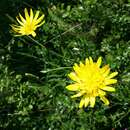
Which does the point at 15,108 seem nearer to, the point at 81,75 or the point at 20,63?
the point at 20,63

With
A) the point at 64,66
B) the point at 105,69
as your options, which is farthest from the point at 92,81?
the point at 64,66

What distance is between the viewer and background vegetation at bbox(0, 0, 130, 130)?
2.92 m

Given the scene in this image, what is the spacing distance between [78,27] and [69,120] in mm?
718

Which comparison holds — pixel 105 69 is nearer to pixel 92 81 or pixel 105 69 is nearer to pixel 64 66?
pixel 92 81

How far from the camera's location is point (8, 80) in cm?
328

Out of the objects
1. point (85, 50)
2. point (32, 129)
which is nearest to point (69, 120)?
point (32, 129)

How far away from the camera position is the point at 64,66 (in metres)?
3.16

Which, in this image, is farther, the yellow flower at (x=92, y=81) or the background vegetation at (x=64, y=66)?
the background vegetation at (x=64, y=66)

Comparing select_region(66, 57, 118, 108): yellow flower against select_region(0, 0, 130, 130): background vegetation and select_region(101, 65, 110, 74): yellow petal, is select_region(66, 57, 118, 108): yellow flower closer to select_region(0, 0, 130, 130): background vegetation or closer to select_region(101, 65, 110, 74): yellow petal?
select_region(101, 65, 110, 74): yellow petal

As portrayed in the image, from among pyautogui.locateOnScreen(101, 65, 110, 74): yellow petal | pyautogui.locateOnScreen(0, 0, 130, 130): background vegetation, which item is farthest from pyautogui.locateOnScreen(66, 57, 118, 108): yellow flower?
pyautogui.locateOnScreen(0, 0, 130, 130): background vegetation

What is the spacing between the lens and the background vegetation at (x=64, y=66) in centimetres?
292

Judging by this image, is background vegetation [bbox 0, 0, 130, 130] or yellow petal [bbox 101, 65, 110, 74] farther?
background vegetation [bbox 0, 0, 130, 130]

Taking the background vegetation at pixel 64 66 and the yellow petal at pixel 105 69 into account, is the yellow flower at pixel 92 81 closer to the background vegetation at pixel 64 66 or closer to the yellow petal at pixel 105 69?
the yellow petal at pixel 105 69

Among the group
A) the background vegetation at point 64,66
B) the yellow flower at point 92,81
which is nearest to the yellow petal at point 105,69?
the yellow flower at point 92,81
